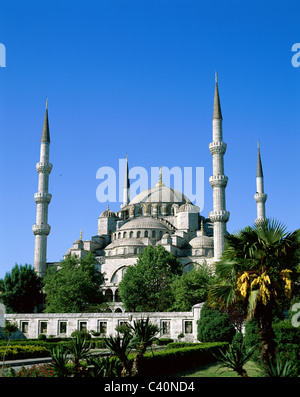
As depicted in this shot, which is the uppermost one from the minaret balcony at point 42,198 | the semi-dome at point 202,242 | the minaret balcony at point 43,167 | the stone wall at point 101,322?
the minaret balcony at point 43,167

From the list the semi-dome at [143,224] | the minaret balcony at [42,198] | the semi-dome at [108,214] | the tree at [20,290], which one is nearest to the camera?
the tree at [20,290]

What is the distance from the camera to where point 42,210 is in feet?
138

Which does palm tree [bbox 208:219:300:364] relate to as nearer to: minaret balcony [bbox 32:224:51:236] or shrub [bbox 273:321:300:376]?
shrub [bbox 273:321:300:376]

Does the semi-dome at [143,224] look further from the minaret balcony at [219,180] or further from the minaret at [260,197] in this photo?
the minaret balcony at [219,180]

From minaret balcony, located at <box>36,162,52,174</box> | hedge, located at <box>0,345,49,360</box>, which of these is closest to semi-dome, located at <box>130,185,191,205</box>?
minaret balcony, located at <box>36,162,52,174</box>

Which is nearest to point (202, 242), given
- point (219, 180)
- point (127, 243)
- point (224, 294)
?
point (127, 243)

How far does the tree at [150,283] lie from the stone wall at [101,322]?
6.00 m

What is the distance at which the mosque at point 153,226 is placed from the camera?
39.6 meters

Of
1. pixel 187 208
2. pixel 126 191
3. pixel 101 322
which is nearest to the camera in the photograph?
pixel 101 322

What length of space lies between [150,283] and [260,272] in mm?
25619

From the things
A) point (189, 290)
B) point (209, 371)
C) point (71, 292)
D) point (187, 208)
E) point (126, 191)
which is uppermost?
point (126, 191)

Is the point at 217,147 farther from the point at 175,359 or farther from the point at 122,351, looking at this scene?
the point at 122,351

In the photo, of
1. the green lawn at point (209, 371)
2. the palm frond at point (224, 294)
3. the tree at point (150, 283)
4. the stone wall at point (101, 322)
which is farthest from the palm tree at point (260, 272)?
the tree at point (150, 283)

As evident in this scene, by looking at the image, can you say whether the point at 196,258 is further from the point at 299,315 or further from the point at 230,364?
the point at 230,364
